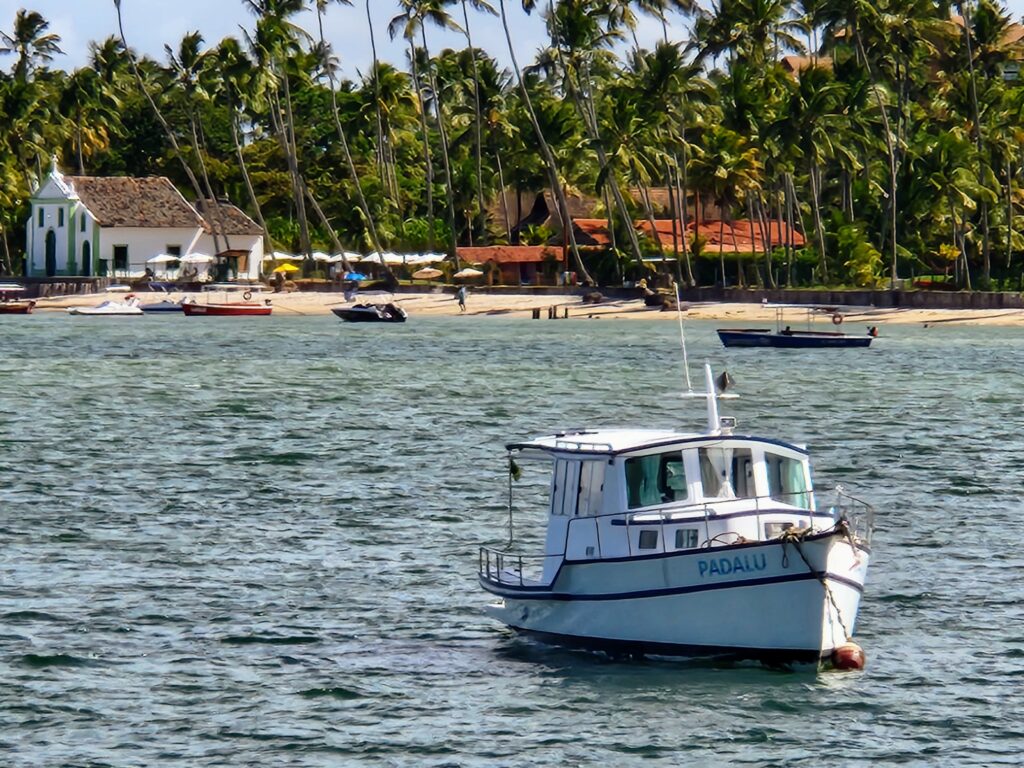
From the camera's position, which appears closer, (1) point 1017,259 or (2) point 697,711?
(2) point 697,711

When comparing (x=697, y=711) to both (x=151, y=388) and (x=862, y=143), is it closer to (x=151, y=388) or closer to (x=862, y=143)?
(x=151, y=388)

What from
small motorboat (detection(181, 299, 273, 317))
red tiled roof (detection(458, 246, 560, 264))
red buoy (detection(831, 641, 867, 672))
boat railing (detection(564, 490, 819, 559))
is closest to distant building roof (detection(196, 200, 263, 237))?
small motorboat (detection(181, 299, 273, 317))

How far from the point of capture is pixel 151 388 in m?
73.5

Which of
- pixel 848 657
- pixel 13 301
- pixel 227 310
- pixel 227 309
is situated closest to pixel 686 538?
pixel 848 657

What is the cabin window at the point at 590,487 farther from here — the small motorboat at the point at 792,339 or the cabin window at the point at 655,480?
the small motorboat at the point at 792,339

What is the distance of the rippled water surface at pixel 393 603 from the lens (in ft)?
72.1

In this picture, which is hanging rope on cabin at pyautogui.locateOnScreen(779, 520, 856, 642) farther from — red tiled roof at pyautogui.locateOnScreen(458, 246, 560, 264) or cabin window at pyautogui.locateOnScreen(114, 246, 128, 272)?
cabin window at pyautogui.locateOnScreen(114, 246, 128, 272)

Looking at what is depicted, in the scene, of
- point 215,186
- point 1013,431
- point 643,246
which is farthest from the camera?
point 215,186

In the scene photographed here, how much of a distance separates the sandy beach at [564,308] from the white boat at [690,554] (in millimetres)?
83135

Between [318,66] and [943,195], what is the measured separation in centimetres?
6654

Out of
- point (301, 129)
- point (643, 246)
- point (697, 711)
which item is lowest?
point (697, 711)

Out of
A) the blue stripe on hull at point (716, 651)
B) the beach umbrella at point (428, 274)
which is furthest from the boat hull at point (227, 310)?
the blue stripe on hull at point (716, 651)

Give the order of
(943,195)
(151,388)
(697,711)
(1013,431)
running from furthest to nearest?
(943,195)
(151,388)
(1013,431)
(697,711)

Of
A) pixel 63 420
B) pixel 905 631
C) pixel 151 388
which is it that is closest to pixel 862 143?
pixel 151 388
